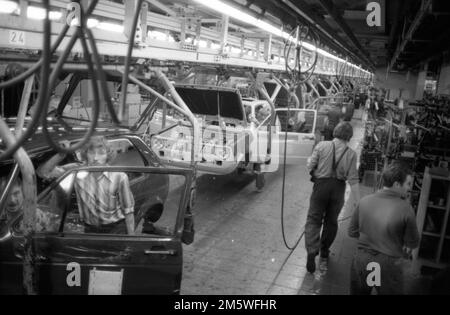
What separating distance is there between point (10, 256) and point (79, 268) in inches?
20.3

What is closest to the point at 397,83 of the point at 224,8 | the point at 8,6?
the point at 224,8

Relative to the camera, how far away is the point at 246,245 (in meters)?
5.60

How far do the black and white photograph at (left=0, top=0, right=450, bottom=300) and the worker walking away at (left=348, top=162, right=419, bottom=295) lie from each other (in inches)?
0.5

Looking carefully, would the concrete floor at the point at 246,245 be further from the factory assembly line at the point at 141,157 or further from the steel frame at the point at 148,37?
the steel frame at the point at 148,37

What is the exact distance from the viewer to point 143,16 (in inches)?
176

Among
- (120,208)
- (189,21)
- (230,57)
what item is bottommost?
(120,208)

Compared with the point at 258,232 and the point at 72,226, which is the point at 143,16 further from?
the point at 258,232

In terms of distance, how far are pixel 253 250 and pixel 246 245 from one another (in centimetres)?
17

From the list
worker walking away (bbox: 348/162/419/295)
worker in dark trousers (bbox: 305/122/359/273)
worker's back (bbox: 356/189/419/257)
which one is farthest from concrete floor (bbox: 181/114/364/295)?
worker's back (bbox: 356/189/419/257)

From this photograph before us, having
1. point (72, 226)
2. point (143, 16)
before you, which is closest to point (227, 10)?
point (143, 16)

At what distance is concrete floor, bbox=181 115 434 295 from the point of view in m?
4.54

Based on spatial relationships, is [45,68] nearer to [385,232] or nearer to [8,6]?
[8,6]

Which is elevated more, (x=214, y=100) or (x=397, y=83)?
(x=397, y=83)

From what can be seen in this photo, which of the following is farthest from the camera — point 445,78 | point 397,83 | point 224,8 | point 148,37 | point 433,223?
point 397,83
